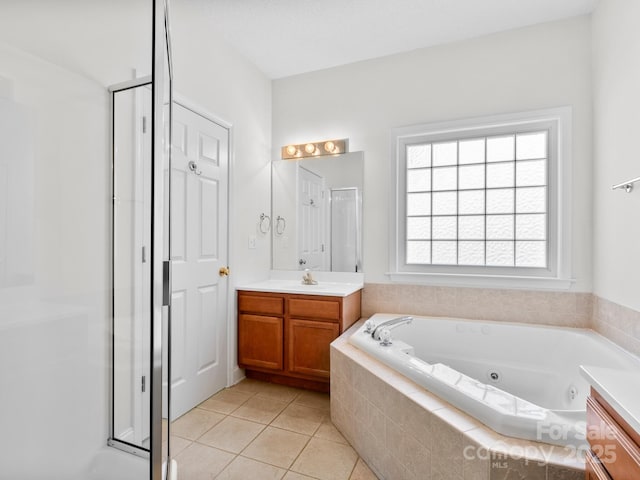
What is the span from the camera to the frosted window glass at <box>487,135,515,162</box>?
8.50ft

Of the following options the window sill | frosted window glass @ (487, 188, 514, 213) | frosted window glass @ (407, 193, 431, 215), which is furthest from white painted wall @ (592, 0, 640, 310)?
frosted window glass @ (407, 193, 431, 215)

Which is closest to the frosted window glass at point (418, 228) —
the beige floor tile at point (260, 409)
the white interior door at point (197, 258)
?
the white interior door at point (197, 258)

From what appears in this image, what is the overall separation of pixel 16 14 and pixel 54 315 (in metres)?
0.77

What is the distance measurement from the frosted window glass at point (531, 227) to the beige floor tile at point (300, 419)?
1952 mm

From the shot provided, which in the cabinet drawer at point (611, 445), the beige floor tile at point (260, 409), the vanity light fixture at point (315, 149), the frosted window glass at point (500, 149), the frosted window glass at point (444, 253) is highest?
the vanity light fixture at point (315, 149)

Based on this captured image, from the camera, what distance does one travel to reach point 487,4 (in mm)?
2236

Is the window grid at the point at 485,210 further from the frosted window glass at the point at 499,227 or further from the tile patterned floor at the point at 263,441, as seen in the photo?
the tile patterned floor at the point at 263,441

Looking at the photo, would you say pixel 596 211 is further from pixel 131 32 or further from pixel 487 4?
pixel 131 32

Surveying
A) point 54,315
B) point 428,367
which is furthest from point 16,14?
point 428,367

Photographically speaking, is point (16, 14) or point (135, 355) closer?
point (16, 14)

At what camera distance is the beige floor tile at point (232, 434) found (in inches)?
73.4

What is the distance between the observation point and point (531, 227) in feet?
8.31

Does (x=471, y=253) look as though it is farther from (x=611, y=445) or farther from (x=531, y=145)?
(x=611, y=445)

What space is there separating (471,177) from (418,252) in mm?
732
